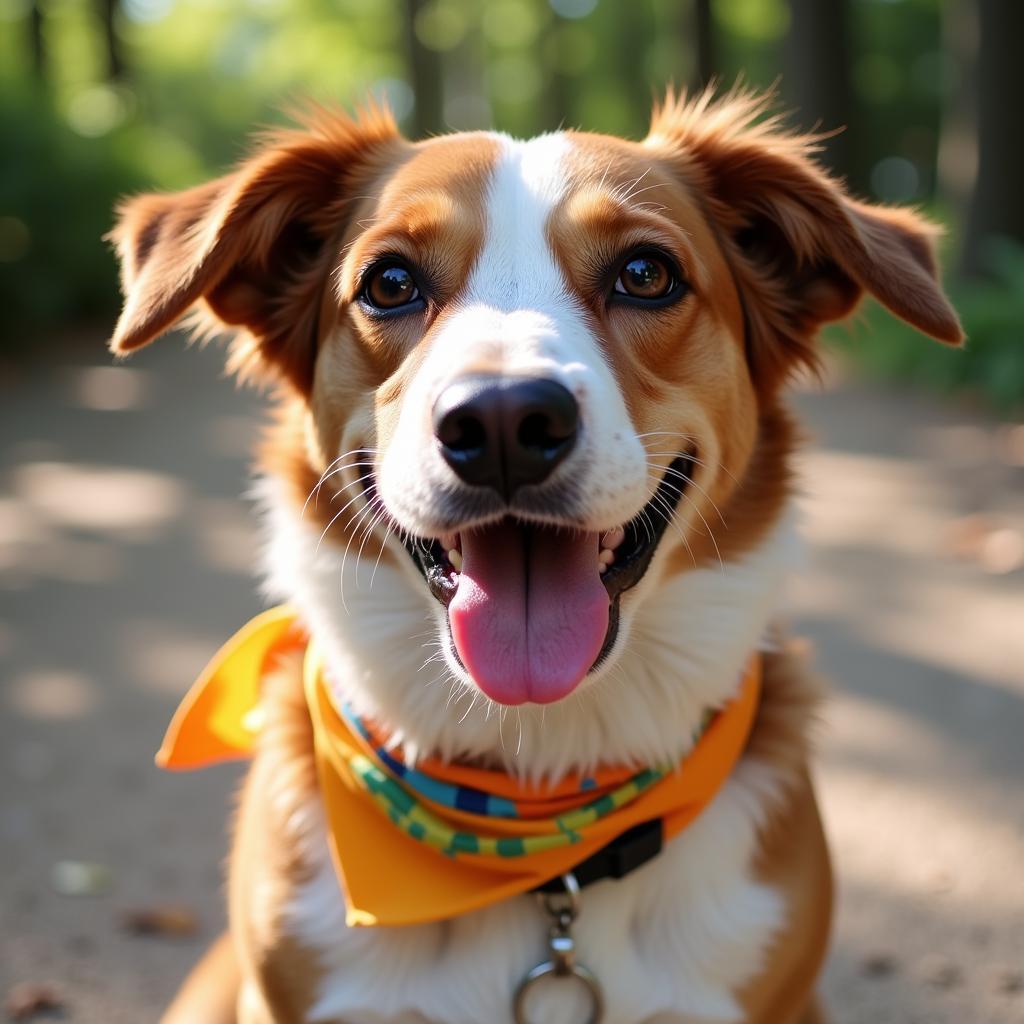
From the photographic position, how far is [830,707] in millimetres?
Result: 4453

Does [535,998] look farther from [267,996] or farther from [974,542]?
[974,542]

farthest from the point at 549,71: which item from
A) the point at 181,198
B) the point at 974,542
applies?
the point at 181,198

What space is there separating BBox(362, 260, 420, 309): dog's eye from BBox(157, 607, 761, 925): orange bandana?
83cm

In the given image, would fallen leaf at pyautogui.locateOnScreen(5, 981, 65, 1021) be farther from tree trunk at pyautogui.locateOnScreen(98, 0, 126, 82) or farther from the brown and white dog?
tree trunk at pyautogui.locateOnScreen(98, 0, 126, 82)

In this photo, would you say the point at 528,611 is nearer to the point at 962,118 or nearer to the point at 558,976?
the point at 558,976

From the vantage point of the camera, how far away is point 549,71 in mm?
29750

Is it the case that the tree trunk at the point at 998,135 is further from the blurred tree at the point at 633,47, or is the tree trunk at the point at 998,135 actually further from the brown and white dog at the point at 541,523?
the blurred tree at the point at 633,47

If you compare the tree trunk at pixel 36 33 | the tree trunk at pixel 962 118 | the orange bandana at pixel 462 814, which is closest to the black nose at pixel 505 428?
the orange bandana at pixel 462 814

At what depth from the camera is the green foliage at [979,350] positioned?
8398 mm

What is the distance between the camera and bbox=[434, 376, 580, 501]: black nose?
1.94 meters

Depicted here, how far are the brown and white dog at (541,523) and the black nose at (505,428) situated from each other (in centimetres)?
10

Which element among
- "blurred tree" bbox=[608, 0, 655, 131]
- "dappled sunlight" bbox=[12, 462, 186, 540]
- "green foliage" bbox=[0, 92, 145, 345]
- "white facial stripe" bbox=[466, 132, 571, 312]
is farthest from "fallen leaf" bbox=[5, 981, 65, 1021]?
"blurred tree" bbox=[608, 0, 655, 131]

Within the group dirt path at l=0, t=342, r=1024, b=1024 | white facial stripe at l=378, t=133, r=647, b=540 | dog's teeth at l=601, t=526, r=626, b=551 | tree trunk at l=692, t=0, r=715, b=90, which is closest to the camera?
white facial stripe at l=378, t=133, r=647, b=540

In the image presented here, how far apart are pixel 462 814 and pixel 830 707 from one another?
2.34m
